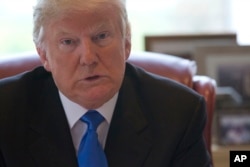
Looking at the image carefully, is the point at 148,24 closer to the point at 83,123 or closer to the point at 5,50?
the point at 5,50

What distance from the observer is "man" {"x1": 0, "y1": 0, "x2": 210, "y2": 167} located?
4.09 ft

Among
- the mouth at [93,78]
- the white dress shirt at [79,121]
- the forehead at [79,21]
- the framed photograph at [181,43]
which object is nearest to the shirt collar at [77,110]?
the white dress shirt at [79,121]

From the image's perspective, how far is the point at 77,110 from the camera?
4.62ft

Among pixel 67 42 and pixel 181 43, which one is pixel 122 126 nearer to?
pixel 67 42

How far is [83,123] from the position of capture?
4.65 feet

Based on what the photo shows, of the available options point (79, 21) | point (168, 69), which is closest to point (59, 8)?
point (79, 21)

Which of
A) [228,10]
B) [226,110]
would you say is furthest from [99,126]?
[228,10]

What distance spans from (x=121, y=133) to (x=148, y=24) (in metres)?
1.22

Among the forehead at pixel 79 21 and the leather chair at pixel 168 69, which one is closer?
the forehead at pixel 79 21

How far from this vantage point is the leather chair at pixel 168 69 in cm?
174

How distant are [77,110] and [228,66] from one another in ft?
4.10

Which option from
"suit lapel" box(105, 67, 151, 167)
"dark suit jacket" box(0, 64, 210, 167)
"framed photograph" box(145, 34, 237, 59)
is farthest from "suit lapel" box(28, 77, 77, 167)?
"framed photograph" box(145, 34, 237, 59)

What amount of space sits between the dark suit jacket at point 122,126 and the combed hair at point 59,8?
222 millimetres

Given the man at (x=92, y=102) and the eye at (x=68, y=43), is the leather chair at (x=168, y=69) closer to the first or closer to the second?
the man at (x=92, y=102)
